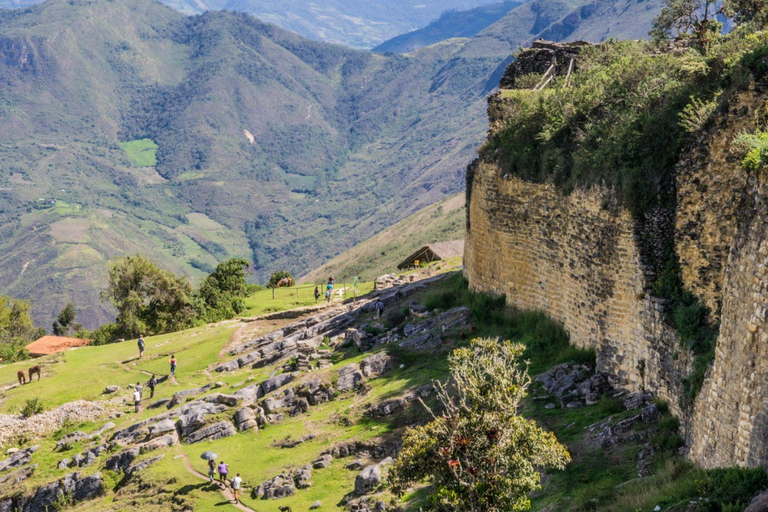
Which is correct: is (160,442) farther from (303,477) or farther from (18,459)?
(303,477)

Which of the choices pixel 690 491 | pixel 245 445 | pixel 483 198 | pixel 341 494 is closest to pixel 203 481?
pixel 245 445

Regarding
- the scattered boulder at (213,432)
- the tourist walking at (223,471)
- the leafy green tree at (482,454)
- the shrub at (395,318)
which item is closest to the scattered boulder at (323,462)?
the tourist walking at (223,471)

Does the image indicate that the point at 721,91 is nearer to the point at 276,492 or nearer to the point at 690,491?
the point at 690,491

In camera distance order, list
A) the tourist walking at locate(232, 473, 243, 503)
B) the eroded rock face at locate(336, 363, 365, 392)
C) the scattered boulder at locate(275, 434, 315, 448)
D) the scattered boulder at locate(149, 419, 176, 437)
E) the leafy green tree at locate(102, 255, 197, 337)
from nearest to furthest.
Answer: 1. the tourist walking at locate(232, 473, 243, 503)
2. the scattered boulder at locate(275, 434, 315, 448)
3. the eroded rock face at locate(336, 363, 365, 392)
4. the scattered boulder at locate(149, 419, 176, 437)
5. the leafy green tree at locate(102, 255, 197, 337)

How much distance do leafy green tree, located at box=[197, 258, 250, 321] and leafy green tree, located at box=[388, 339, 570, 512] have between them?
40834 millimetres

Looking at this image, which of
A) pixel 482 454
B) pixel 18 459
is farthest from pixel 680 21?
pixel 18 459

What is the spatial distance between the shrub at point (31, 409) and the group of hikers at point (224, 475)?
47.6 ft

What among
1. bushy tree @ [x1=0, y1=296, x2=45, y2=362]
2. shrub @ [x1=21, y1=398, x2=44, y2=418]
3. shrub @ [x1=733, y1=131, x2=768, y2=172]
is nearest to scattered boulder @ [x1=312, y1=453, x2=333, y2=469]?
shrub @ [x1=733, y1=131, x2=768, y2=172]

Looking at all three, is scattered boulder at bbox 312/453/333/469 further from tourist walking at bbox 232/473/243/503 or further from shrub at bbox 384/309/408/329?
shrub at bbox 384/309/408/329

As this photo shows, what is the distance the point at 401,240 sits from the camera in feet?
541

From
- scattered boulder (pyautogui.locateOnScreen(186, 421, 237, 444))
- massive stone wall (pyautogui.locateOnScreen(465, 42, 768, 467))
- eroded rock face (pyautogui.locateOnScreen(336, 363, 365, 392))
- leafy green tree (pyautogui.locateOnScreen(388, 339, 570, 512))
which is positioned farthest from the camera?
scattered boulder (pyautogui.locateOnScreen(186, 421, 237, 444))

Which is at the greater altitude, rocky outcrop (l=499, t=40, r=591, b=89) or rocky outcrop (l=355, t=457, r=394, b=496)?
rocky outcrop (l=499, t=40, r=591, b=89)

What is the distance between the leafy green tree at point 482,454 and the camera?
14281 millimetres

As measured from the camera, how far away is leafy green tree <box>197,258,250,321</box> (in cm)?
5594
